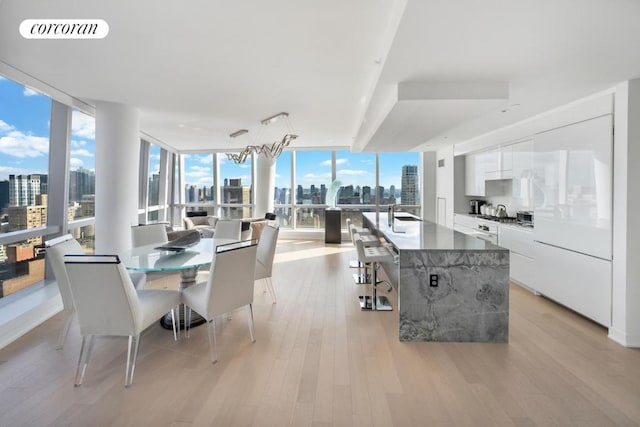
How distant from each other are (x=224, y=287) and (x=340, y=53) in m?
2.33

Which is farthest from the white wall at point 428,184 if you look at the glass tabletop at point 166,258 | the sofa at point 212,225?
the glass tabletop at point 166,258

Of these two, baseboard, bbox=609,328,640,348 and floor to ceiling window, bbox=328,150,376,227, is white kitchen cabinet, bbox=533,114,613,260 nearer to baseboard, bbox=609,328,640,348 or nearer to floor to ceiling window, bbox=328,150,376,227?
baseboard, bbox=609,328,640,348

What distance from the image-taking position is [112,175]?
4352mm

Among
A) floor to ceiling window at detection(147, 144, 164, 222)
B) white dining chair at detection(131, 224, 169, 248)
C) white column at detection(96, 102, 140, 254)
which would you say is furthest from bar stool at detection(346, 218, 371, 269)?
floor to ceiling window at detection(147, 144, 164, 222)

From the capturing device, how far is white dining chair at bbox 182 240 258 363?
2.52 m

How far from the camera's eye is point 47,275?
3.99 meters

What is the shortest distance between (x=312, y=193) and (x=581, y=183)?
646cm

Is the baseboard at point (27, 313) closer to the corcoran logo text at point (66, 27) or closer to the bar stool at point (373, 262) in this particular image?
the corcoran logo text at point (66, 27)

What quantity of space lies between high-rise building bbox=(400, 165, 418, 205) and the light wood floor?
5474mm

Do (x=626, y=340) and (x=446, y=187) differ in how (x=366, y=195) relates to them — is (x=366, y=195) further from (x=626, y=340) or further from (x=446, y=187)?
(x=626, y=340)

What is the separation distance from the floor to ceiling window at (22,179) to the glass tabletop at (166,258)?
129 cm

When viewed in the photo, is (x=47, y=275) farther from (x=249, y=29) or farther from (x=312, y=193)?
(x=312, y=193)

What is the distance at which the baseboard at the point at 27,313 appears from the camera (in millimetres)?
2802

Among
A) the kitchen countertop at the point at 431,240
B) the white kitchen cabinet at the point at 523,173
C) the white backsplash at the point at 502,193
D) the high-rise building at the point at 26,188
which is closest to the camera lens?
the kitchen countertop at the point at 431,240
